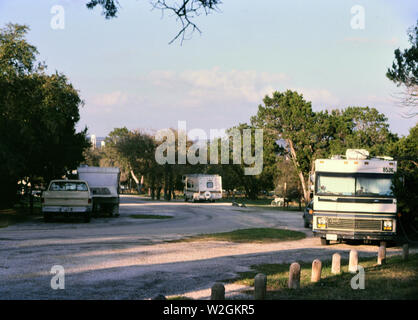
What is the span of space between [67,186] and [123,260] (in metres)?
13.0

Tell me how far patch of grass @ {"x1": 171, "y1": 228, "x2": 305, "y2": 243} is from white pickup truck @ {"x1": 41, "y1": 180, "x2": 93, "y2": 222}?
697 centimetres

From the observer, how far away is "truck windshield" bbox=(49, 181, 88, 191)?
78.6 ft

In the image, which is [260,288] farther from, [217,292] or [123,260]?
[123,260]

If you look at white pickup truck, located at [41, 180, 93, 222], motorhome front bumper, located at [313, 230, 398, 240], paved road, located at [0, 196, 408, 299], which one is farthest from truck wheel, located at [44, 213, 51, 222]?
motorhome front bumper, located at [313, 230, 398, 240]

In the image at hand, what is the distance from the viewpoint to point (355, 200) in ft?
54.4

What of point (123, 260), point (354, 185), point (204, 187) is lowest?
point (123, 260)

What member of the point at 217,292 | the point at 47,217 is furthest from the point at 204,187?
the point at 217,292

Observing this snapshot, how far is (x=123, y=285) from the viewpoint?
352 inches

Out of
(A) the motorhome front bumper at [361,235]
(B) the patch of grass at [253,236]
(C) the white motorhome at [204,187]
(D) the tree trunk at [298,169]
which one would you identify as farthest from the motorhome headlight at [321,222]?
(C) the white motorhome at [204,187]

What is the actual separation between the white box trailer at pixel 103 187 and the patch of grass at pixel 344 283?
18710 millimetres

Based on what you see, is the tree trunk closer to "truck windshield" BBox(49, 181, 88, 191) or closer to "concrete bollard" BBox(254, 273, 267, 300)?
"truck windshield" BBox(49, 181, 88, 191)
